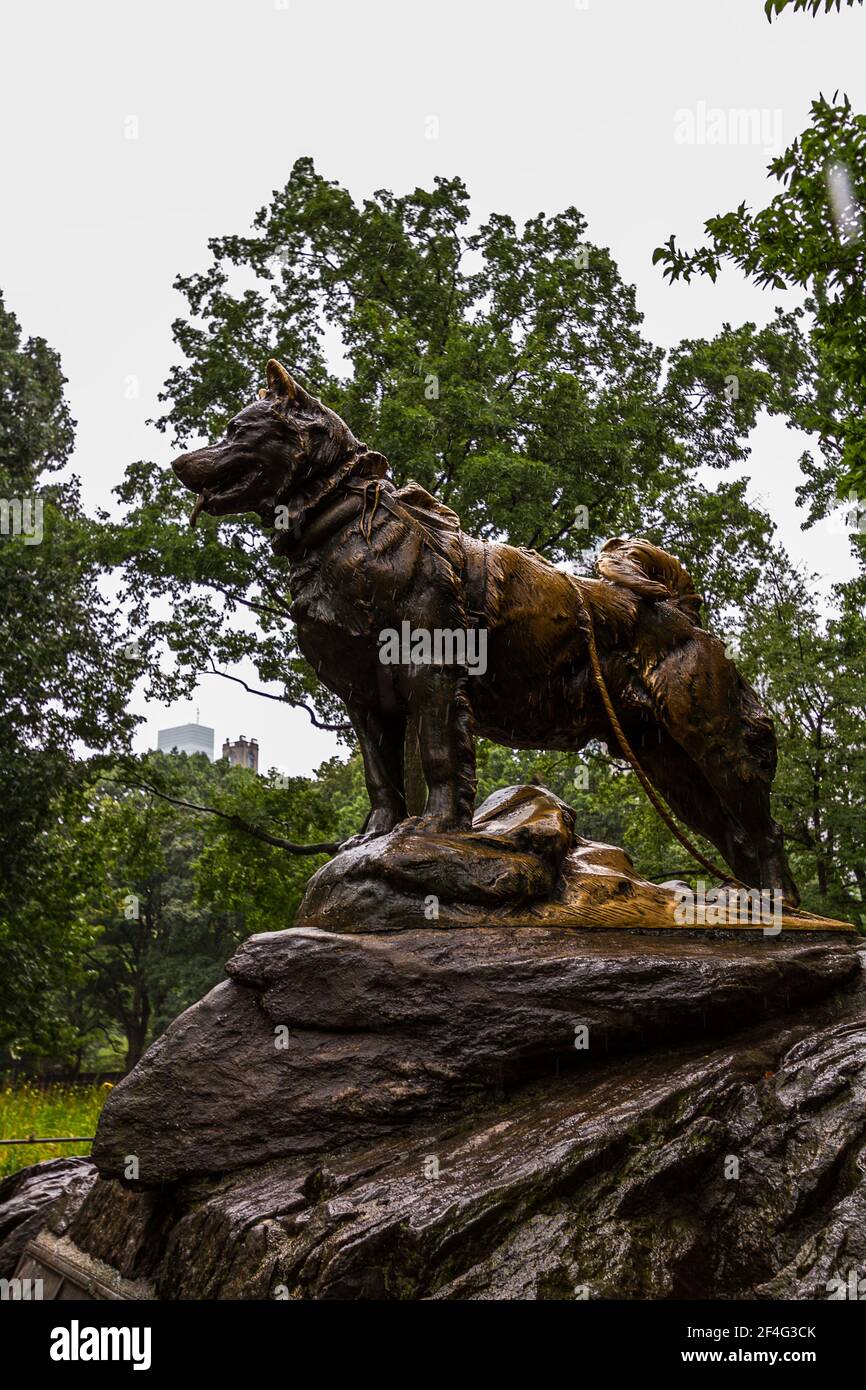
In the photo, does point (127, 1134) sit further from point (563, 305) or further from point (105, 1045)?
point (105, 1045)

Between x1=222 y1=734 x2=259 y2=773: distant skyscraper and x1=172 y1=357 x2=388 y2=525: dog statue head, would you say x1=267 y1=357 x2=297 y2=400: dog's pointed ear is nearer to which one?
x1=172 y1=357 x2=388 y2=525: dog statue head

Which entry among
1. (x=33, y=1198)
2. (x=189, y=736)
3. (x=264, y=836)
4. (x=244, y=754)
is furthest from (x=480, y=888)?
(x=189, y=736)

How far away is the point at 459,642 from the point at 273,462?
49.7 inches

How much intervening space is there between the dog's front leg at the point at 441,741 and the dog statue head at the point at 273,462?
3.41 ft

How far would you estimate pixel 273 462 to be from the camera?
5859 mm

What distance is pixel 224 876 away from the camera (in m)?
17.4

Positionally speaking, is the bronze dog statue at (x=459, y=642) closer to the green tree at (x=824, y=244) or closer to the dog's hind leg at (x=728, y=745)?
the dog's hind leg at (x=728, y=745)

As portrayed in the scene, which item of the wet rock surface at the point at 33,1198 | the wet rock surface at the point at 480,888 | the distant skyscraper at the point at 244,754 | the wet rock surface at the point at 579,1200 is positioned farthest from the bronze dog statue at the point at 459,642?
the distant skyscraper at the point at 244,754

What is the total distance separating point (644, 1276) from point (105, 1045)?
38505mm

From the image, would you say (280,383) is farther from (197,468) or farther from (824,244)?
(824,244)

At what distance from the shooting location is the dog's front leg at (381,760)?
6.09 m

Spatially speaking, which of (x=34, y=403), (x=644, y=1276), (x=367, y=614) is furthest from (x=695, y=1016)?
(x=34, y=403)

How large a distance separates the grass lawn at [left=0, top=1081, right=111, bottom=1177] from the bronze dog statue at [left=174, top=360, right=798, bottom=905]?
675 centimetres

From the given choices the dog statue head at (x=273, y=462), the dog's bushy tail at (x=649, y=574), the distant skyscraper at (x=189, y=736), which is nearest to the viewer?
the dog statue head at (x=273, y=462)
